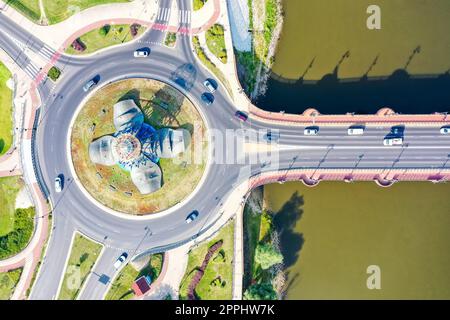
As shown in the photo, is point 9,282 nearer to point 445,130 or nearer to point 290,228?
point 290,228

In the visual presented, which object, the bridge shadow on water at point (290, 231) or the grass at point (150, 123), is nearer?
the grass at point (150, 123)

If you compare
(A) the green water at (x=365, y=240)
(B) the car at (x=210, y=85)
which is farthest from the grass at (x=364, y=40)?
(A) the green water at (x=365, y=240)

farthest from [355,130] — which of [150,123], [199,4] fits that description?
[150,123]

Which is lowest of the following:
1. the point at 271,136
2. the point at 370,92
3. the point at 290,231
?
the point at 290,231

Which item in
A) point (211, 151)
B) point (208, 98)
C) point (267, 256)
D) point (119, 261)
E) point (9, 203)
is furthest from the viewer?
point (9, 203)

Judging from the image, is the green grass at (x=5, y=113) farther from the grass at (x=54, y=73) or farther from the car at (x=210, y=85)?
the car at (x=210, y=85)
